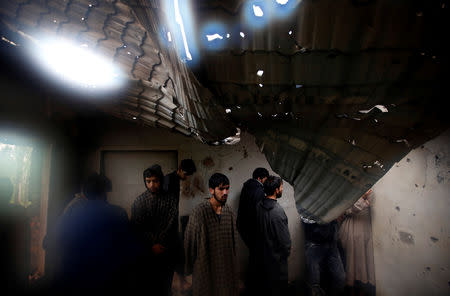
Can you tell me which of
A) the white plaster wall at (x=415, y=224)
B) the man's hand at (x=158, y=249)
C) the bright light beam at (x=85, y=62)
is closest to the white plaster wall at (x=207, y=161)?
the man's hand at (x=158, y=249)

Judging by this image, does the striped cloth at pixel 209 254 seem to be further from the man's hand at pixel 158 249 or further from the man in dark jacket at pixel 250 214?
the man in dark jacket at pixel 250 214

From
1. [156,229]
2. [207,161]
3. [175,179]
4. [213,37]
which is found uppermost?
[213,37]

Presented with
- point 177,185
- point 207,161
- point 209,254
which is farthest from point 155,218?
point 207,161

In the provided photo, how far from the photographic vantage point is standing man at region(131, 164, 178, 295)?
2.47m

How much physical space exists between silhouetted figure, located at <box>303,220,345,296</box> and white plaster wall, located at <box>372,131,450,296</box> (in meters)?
0.44

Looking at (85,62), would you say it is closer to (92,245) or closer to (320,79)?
(320,79)

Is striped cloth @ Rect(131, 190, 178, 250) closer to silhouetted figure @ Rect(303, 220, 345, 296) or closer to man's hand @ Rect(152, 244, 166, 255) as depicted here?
man's hand @ Rect(152, 244, 166, 255)

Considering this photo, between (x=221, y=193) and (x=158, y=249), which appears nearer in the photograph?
(x=221, y=193)

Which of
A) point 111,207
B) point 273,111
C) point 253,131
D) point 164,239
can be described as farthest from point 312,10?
point 164,239

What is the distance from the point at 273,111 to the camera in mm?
489

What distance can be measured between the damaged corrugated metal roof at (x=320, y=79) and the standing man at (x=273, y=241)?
202 centimetres

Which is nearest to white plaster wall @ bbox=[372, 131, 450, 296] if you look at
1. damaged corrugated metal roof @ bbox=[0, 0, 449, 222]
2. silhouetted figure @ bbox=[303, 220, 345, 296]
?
silhouetted figure @ bbox=[303, 220, 345, 296]

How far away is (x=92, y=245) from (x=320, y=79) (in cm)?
210

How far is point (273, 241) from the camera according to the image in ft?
8.57
